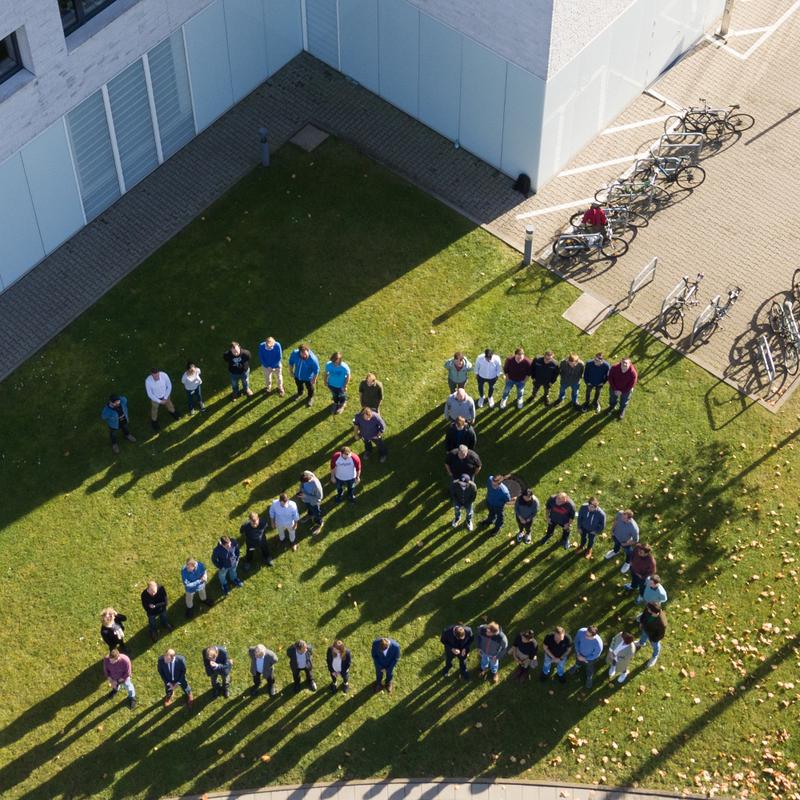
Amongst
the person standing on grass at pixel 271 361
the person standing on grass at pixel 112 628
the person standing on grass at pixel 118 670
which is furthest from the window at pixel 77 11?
the person standing on grass at pixel 118 670

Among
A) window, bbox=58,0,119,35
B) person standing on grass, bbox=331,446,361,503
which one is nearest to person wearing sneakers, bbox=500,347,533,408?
person standing on grass, bbox=331,446,361,503

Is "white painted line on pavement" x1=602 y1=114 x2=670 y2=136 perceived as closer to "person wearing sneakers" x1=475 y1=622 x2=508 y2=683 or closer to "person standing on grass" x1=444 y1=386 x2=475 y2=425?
"person standing on grass" x1=444 y1=386 x2=475 y2=425

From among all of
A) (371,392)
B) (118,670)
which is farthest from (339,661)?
(371,392)

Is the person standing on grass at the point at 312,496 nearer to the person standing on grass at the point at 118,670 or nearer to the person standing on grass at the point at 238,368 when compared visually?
the person standing on grass at the point at 238,368

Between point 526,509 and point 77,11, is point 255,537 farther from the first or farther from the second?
point 77,11

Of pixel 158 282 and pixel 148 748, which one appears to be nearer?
pixel 148 748

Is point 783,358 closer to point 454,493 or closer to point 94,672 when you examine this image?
point 454,493

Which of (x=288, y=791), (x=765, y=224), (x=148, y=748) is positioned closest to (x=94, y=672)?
(x=148, y=748)

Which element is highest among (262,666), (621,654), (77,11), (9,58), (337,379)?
(77,11)

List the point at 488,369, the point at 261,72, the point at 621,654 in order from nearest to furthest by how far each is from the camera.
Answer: the point at 621,654
the point at 488,369
the point at 261,72
